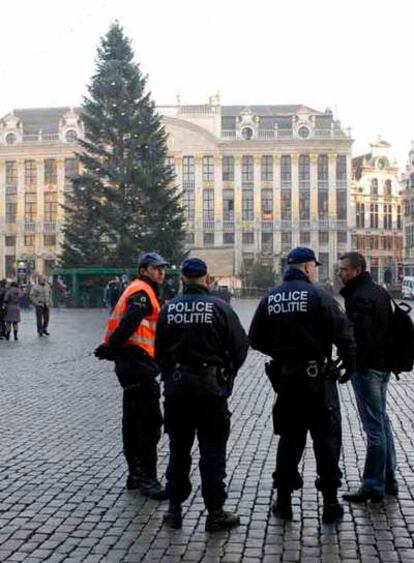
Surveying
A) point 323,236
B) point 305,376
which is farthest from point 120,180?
point 305,376

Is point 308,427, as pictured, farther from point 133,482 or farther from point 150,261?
point 150,261

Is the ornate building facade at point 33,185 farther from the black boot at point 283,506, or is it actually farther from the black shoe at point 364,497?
the black boot at point 283,506

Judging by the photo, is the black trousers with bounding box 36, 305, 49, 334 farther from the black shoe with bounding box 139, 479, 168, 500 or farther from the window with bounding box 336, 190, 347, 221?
the window with bounding box 336, 190, 347, 221

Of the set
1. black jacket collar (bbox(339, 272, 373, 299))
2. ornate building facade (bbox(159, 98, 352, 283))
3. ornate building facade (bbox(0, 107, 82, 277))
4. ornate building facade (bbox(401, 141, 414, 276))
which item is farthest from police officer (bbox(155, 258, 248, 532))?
ornate building facade (bbox(0, 107, 82, 277))

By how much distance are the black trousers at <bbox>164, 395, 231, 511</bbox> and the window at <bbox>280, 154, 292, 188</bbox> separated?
78734 millimetres

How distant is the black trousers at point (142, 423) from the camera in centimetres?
652

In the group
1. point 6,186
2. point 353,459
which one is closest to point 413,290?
point 6,186

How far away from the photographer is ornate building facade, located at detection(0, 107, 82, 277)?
83.9m

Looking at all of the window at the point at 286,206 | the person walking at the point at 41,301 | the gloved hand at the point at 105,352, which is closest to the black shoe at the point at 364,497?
the gloved hand at the point at 105,352

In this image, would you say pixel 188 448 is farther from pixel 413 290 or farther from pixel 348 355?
pixel 413 290

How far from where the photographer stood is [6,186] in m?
84.6

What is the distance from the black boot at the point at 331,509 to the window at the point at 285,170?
78.7 meters

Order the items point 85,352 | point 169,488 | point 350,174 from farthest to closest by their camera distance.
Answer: point 350,174, point 85,352, point 169,488

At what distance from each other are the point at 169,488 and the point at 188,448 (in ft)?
0.95
